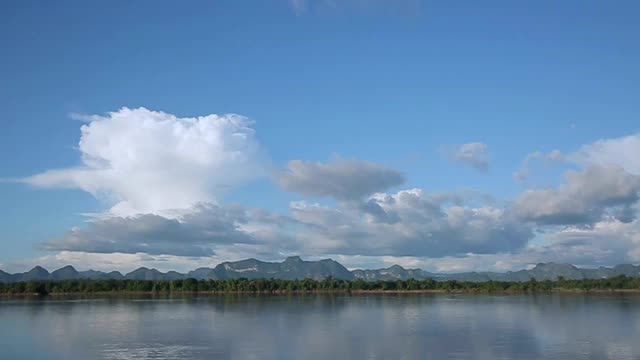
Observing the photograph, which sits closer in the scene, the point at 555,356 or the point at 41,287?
the point at 555,356

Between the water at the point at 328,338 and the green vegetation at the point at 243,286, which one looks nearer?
the water at the point at 328,338

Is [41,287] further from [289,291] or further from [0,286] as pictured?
[289,291]

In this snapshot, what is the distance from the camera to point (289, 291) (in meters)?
171

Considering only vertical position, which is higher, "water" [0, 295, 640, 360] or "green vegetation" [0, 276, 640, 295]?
"green vegetation" [0, 276, 640, 295]

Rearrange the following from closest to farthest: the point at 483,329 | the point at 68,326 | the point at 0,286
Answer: the point at 483,329 < the point at 68,326 < the point at 0,286

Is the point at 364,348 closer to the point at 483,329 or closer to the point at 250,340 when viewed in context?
the point at 250,340

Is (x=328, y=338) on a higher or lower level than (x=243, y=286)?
lower

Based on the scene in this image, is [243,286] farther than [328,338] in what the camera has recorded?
Yes

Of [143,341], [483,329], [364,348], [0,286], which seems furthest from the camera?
[0,286]

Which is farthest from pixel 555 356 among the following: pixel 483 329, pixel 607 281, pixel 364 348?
pixel 607 281

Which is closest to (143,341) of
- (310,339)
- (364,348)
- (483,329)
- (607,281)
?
(310,339)

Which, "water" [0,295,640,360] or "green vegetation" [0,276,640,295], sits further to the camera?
"green vegetation" [0,276,640,295]

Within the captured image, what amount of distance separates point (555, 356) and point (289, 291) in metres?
139

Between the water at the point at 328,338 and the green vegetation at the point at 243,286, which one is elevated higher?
the green vegetation at the point at 243,286
